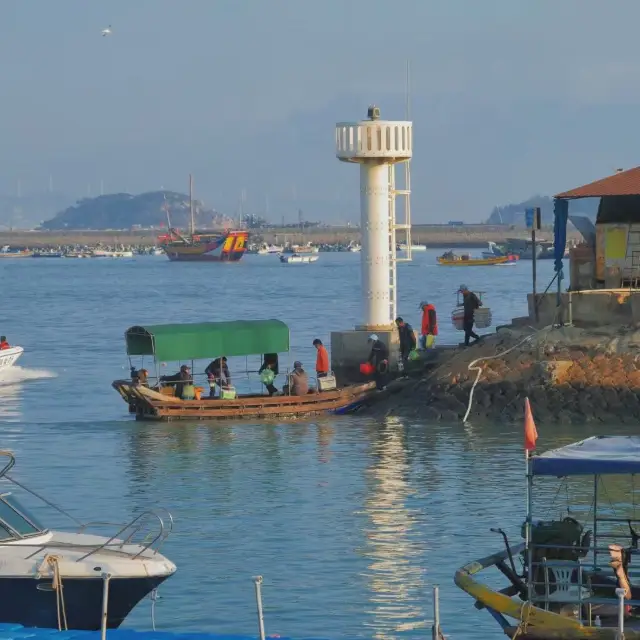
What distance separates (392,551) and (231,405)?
12.1 meters

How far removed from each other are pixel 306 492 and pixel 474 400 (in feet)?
26.7

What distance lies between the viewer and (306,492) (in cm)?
2567

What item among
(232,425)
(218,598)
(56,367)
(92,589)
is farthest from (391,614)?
(56,367)

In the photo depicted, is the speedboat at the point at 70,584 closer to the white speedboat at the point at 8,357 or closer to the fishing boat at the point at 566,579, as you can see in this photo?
the fishing boat at the point at 566,579

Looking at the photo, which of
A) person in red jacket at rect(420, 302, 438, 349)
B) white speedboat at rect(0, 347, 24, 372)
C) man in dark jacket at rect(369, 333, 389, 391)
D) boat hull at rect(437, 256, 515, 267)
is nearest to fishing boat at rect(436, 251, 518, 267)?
boat hull at rect(437, 256, 515, 267)

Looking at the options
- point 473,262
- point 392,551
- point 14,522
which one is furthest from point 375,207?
point 473,262

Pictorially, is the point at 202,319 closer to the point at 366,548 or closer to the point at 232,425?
the point at 232,425

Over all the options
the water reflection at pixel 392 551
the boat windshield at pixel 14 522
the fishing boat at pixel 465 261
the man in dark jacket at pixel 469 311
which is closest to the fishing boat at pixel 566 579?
the water reflection at pixel 392 551

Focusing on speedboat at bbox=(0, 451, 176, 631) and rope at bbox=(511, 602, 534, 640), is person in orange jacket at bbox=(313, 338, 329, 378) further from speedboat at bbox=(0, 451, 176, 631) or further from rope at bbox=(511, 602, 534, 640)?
rope at bbox=(511, 602, 534, 640)

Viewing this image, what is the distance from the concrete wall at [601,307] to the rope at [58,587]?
66.5 feet

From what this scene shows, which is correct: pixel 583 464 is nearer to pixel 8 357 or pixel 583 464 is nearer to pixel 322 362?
pixel 322 362

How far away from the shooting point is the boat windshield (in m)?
16.5

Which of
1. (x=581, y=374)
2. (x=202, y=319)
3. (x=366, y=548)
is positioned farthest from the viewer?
(x=202, y=319)

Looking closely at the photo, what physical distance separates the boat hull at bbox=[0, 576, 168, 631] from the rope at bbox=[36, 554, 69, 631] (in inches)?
1.9
